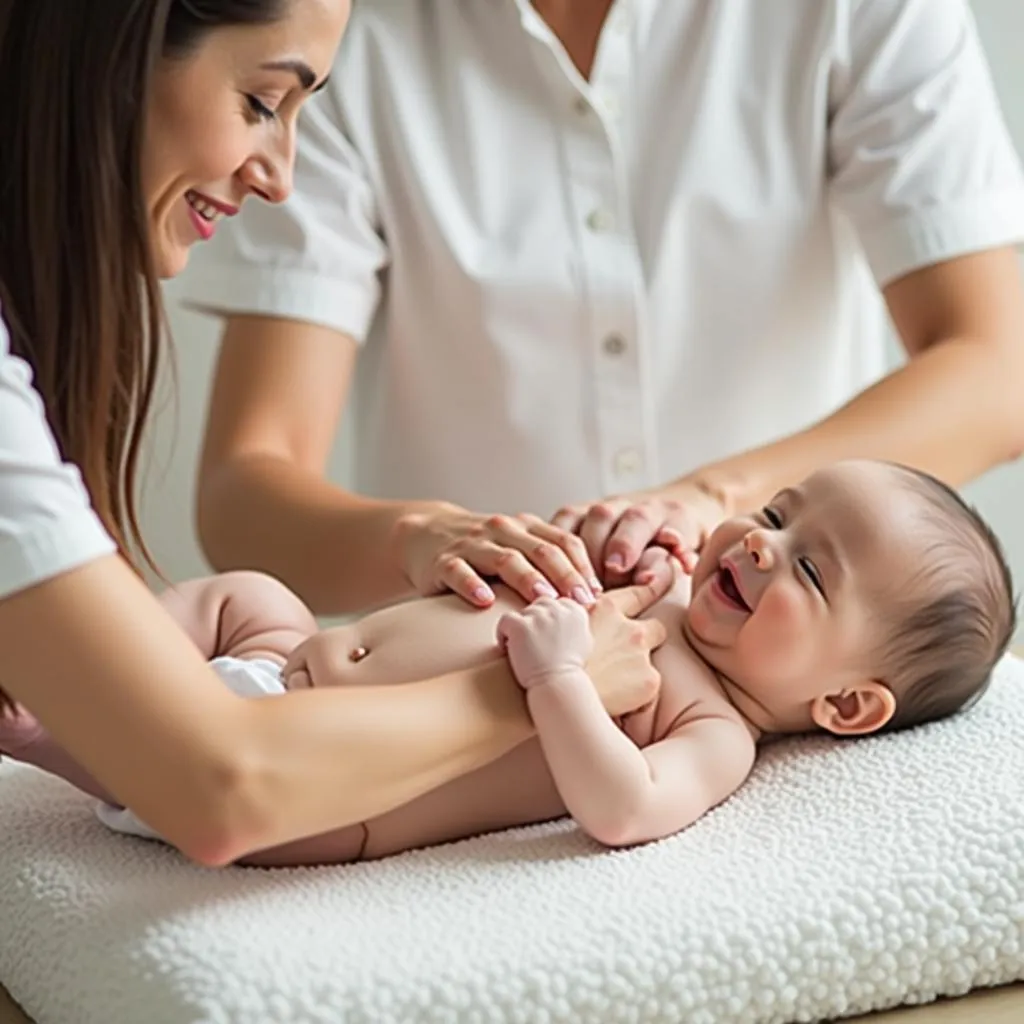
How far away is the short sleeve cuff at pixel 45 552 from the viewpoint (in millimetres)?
866

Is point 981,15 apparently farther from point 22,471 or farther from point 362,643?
point 22,471

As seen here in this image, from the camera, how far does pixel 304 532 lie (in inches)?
62.5

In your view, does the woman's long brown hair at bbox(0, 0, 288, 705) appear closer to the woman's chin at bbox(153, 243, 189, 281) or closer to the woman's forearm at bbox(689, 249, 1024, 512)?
the woman's chin at bbox(153, 243, 189, 281)

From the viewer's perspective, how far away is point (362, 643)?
1.19m

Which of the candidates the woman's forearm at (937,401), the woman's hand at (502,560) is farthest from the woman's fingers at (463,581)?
the woman's forearm at (937,401)

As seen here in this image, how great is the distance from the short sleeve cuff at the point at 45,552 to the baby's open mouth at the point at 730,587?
493 millimetres

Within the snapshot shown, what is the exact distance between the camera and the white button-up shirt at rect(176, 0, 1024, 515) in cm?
171

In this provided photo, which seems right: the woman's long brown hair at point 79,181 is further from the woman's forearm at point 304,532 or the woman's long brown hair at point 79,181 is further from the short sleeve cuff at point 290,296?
the short sleeve cuff at point 290,296

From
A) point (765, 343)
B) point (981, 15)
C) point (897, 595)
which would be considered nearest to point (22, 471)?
point (897, 595)

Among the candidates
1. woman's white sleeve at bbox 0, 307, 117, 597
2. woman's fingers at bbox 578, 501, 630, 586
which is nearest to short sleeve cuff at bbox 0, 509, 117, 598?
woman's white sleeve at bbox 0, 307, 117, 597

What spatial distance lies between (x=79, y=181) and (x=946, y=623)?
2.06 feet

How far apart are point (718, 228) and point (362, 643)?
747 millimetres

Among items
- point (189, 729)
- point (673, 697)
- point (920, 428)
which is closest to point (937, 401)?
point (920, 428)

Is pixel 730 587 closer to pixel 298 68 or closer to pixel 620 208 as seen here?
pixel 298 68
